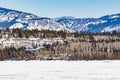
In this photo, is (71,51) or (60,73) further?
(71,51)

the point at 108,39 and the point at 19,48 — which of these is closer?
the point at 19,48

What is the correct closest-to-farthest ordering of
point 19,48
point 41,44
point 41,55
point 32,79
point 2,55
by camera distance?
point 32,79
point 2,55
point 41,55
point 19,48
point 41,44

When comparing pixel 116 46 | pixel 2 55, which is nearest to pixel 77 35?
pixel 116 46

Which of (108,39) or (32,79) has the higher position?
(32,79)

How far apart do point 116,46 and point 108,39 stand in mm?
16386

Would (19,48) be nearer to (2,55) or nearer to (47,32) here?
(2,55)

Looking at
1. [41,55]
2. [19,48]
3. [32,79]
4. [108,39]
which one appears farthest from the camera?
[108,39]

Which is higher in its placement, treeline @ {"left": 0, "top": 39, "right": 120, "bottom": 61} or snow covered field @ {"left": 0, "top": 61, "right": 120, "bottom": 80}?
snow covered field @ {"left": 0, "top": 61, "right": 120, "bottom": 80}

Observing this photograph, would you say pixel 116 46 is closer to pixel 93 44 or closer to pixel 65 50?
pixel 93 44

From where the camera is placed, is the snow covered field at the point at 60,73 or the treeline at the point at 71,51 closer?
the snow covered field at the point at 60,73

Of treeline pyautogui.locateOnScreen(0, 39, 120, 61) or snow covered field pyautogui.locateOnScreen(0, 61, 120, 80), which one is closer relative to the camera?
snow covered field pyautogui.locateOnScreen(0, 61, 120, 80)

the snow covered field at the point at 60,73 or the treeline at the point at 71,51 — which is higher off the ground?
the snow covered field at the point at 60,73

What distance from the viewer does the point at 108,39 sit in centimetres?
16125

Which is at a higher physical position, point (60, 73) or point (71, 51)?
point (60, 73)
